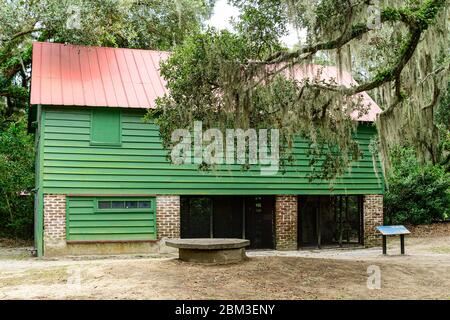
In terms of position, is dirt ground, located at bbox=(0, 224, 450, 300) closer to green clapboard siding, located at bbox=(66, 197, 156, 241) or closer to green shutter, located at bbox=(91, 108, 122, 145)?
green clapboard siding, located at bbox=(66, 197, 156, 241)

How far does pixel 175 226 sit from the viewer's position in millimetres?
16781

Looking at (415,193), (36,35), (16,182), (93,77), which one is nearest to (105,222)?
(93,77)

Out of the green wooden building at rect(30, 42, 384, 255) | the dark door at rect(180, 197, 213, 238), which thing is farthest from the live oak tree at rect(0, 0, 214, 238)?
the dark door at rect(180, 197, 213, 238)

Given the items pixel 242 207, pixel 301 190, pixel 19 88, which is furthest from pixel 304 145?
pixel 19 88

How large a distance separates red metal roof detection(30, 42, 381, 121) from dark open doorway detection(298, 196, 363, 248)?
329 cm

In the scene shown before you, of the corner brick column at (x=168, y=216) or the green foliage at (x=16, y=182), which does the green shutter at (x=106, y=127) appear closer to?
the corner brick column at (x=168, y=216)

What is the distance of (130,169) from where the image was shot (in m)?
16.4

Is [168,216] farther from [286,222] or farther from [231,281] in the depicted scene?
[231,281]

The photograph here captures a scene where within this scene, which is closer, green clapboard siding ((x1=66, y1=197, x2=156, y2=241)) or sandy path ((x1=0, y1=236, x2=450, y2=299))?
sandy path ((x1=0, y1=236, x2=450, y2=299))

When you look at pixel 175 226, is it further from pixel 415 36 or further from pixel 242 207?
pixel 415 36

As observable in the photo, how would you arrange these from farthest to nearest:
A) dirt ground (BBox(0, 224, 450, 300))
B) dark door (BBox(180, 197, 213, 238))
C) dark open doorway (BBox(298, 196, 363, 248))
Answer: dark open doorway (BBox(298, 196, 363, 248)) < dark door (BBox(180, 197, 213, 238)) < dirt ground (BBox(0, 224, 450, 300))

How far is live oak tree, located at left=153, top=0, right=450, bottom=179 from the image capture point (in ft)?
31.9

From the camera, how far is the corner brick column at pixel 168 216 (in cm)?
1662

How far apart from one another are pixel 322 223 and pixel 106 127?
835 centimetres
